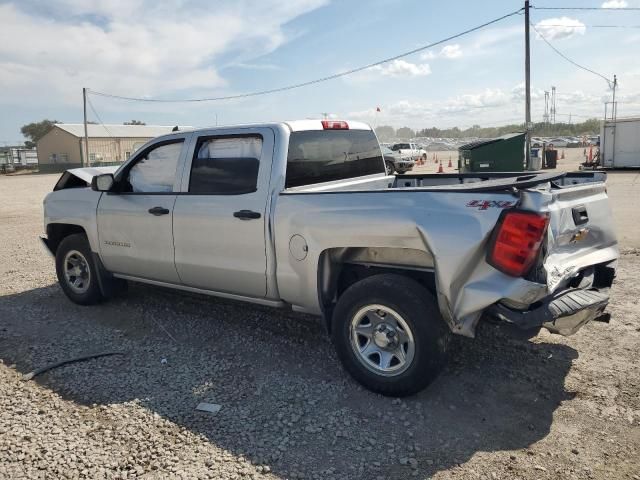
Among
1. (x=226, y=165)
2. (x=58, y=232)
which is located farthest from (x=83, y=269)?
(x=226, y=165)

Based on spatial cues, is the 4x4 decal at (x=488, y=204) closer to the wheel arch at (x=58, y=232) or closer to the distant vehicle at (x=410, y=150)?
the wheel arch at (x=58, y=232)

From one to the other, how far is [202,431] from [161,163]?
2722mm

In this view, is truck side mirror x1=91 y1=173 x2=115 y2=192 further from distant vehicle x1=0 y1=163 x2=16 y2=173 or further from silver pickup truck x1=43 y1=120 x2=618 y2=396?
distant vehicle x1=0 y1=163 x2=16 y2=173

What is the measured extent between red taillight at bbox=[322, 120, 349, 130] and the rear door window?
2.37 ft

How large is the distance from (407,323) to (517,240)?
0.90 metres

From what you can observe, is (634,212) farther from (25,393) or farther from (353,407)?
(25,393)

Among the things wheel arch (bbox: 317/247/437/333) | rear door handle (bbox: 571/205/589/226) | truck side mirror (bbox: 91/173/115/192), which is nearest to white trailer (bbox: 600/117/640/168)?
rear door handle (bbox: 571/205/589/226)

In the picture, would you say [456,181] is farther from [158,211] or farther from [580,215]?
[158,211]

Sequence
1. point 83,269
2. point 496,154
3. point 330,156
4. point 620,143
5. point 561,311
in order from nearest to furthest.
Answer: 1. point 561,311
2. point 330,156
3. point 83,269
4. point 496,154
5. point 620,143

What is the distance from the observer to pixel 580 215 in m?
3.74

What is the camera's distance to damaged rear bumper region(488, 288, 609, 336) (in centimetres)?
324

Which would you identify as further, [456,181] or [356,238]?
[456,181]

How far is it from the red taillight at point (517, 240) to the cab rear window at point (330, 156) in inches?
71.0

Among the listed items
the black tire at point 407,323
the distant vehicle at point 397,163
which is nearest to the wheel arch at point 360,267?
the black tire at point 407,323
